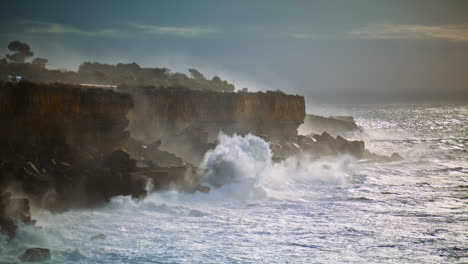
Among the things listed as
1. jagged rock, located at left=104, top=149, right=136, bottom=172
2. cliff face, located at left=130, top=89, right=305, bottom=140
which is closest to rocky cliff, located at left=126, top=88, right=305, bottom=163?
cliff face, located at left=130, top=89, right=305, bottom=140

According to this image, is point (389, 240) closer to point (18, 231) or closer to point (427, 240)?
point (427, 240)

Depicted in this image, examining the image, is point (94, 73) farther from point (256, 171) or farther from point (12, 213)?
point (12, 213)

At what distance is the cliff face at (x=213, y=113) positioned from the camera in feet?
80.9

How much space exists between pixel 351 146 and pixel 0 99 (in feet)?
67.7

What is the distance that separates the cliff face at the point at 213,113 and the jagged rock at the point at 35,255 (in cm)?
1250

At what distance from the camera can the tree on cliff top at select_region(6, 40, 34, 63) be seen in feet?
125

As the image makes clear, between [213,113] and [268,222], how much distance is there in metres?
13.6

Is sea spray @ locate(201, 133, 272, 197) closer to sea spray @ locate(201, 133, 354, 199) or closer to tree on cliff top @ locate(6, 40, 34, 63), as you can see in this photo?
sea spray @ locate(201, 133, 354, 199)

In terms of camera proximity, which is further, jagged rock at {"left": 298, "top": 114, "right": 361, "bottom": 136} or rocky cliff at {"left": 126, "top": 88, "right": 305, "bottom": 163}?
jagged rock at {"left": 298, "top": 114, "right": 361, "bottom": 136}

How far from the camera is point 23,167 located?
16078mm

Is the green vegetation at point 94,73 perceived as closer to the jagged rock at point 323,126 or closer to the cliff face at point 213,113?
the cliff face at point 213,113

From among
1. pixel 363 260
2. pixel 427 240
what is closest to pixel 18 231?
pixel 363 260

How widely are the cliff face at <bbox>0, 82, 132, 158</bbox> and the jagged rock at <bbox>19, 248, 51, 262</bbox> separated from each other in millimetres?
6768

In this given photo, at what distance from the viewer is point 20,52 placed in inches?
1518
